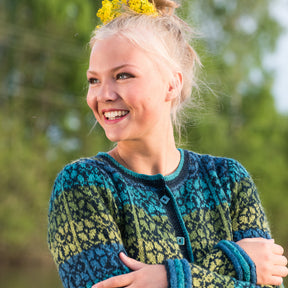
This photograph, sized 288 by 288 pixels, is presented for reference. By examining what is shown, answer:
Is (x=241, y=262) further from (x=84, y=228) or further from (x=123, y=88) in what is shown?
(x=123, y=88)

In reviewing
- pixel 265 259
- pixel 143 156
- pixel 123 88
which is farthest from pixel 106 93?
pixel 265 259

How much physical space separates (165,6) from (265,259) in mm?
946

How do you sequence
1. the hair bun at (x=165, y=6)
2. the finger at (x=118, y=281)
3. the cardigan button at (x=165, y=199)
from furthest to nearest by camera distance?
the hair bun at (x=165, y=6) < the cardigan button at (x=165, y=199) < the finger at (x=118, y=281)

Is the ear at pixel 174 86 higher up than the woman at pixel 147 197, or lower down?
higher up

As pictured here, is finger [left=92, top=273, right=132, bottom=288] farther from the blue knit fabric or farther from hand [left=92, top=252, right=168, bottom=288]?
the blue knit fabric

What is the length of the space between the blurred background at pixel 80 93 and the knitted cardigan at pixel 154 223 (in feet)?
32.4

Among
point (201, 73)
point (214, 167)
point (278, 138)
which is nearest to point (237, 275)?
point (214, 167)

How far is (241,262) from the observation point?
167 cm

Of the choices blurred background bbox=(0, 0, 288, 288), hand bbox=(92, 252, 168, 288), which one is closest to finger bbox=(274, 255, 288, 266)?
hand bbox=(92, 252, 168, 288)

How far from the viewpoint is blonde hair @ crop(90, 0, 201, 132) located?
176cm

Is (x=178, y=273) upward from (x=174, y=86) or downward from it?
downward

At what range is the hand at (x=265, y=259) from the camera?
5.57 feet

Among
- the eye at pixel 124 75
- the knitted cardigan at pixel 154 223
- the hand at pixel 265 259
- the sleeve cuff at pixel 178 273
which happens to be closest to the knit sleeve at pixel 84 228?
the knitted cardigan at pixel 154 223

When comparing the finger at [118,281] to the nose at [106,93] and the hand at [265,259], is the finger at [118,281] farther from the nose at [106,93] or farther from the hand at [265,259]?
the nose at [106,93]
